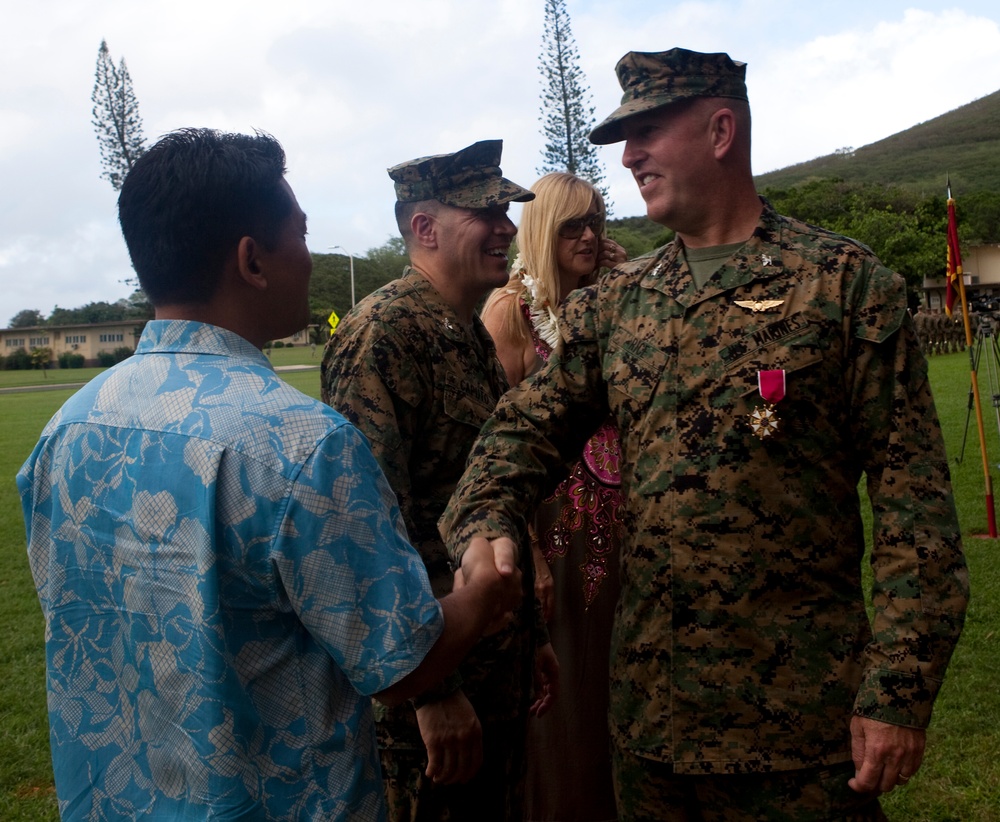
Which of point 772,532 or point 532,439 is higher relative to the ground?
point 532,439

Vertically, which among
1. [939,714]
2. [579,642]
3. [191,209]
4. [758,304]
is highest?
[191,209]

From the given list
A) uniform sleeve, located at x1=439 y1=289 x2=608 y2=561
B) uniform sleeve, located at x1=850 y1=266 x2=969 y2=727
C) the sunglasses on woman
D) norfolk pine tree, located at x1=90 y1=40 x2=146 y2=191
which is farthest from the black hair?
norfolk pine tree, located at x1=90 y1=40 x2=146 y2=191

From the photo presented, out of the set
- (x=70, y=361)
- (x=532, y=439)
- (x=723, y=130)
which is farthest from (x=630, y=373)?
(x=70, y=361)

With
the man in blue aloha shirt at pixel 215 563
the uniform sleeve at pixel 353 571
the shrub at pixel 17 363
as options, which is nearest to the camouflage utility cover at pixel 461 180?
the man in blue aloha shirt at pixel 215 563

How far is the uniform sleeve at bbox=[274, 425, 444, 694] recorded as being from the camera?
4.84 ft

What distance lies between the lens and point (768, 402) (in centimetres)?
209

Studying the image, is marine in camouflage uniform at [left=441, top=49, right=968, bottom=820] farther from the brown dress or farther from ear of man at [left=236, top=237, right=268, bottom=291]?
the brown dress

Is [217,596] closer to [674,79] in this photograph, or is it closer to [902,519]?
[902,519]

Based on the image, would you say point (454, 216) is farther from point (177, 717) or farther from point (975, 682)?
point (975, 682)

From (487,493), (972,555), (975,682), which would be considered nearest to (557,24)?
(972,555)

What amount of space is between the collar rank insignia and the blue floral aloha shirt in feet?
3.27

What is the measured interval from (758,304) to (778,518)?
0.46m

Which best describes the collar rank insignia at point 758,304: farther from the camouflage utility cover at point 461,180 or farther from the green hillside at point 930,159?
the green hillside at point 930,159

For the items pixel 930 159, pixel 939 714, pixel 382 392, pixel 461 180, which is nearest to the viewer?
pixel 382 392
